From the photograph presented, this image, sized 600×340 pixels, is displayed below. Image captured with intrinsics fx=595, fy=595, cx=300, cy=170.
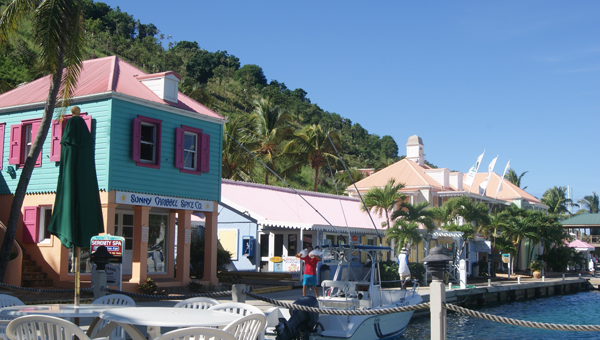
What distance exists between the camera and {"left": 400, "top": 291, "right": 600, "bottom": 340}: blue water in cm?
1928

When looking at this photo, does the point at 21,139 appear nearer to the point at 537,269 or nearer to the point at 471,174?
the point at 471,174

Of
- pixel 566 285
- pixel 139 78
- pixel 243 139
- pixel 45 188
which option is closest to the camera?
pixel 45 188

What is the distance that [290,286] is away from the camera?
898 inches

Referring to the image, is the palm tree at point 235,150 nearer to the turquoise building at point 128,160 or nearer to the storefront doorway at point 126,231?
the turquoise building at point 128,160

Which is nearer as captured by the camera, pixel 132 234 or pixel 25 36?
pixel 132 234

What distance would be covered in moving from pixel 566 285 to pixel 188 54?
80742 mm

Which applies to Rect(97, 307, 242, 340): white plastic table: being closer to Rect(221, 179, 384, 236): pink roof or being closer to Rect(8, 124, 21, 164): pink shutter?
Rect(8, 124, 21, 164): pink shutter

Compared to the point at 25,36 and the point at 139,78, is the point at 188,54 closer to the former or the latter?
the point at 25,36

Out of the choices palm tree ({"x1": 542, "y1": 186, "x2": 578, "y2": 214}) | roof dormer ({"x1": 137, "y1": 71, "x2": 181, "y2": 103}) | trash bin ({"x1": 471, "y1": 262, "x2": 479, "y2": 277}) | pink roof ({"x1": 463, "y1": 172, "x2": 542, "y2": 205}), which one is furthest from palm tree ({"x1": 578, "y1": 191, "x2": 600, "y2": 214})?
roof dormer ({"x1": 137, "y1": 71, "x2": 181, "y2": 103})

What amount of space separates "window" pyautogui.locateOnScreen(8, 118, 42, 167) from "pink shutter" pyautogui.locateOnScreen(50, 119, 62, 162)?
0.81 meters

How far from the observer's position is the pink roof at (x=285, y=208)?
Result: 25881 mm

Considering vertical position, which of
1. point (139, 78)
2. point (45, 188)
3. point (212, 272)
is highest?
point (139, 78)

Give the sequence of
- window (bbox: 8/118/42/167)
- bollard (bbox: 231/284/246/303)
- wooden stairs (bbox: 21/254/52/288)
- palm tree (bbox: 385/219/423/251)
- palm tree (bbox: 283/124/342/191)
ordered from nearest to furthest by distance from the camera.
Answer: bollard (bbox: 231/284/246/303) < wooden stairs (bbox: 21/254/52/288) < window (bbox: 8/118/42/167) < palm tree (bbox: 385/219/423/251) < palm tree (bbox: 283/124/342/191)

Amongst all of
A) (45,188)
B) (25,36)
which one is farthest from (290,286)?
(25,36)
